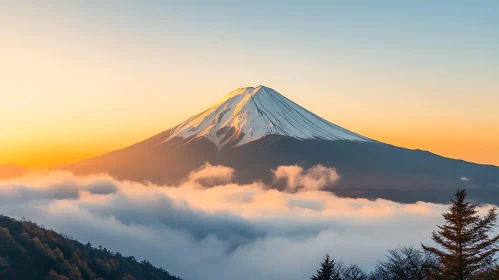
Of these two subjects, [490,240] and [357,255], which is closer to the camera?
[490,240]

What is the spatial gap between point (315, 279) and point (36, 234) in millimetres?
58432

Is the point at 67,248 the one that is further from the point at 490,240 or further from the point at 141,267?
the point at 490,240

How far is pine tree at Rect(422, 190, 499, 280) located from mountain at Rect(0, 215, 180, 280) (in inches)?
1911

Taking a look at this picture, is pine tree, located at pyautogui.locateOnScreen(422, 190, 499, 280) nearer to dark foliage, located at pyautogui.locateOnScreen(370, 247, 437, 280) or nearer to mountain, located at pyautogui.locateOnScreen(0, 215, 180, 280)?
dark foliage, located at pyautogui.locateOnScreen(370, 247, 437, 280)

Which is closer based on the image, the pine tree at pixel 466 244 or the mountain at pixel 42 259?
the pine tree at pixel 466 244

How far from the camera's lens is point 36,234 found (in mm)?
76000

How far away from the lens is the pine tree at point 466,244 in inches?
868

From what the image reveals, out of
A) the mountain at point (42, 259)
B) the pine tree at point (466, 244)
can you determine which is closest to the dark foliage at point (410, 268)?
the pine tree at point (466, 244)

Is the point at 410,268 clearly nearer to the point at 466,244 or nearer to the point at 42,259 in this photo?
the point at 466,244

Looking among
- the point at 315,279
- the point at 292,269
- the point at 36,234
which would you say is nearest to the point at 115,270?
the point at 36,234

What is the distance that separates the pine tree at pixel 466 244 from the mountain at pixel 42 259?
159 feet

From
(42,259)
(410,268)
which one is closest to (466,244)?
(410,268)

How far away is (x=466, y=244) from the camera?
22.6 metres

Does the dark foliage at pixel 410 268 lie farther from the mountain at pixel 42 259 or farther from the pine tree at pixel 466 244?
the mountain at pixel 42 259
